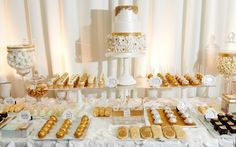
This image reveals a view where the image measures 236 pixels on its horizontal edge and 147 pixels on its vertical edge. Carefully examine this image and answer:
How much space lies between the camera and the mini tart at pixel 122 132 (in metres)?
1.09

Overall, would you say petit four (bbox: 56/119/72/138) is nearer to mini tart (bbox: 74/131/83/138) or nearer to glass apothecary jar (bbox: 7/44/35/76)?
mini tart (bbox: 74/131/83/138)

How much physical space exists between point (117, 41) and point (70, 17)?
0.47m

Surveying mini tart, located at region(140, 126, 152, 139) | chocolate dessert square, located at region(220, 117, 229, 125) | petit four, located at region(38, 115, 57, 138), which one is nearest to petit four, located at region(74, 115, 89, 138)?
petit four, located at region(38, 115, 57, 138)

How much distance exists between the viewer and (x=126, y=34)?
128 centimetres

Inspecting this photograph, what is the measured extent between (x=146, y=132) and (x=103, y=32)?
788 millimetres

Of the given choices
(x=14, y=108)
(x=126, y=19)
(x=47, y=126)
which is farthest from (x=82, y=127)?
(x=126, y=19)

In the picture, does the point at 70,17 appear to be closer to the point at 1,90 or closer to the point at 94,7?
the point at 94,7

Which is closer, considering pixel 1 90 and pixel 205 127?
pixel 205 127

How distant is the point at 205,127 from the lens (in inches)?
46.6

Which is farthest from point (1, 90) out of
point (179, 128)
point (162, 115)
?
point (179, 128)

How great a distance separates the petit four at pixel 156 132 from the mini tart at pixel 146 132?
0.02 metres

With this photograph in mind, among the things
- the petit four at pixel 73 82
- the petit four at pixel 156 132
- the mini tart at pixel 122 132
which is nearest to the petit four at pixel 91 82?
the petit four at pixel 73 82

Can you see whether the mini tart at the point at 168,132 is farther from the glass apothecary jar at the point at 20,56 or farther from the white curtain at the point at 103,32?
the glass apothecary jar at the point at 20,56

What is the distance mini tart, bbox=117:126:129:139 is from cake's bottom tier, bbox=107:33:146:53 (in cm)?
41
